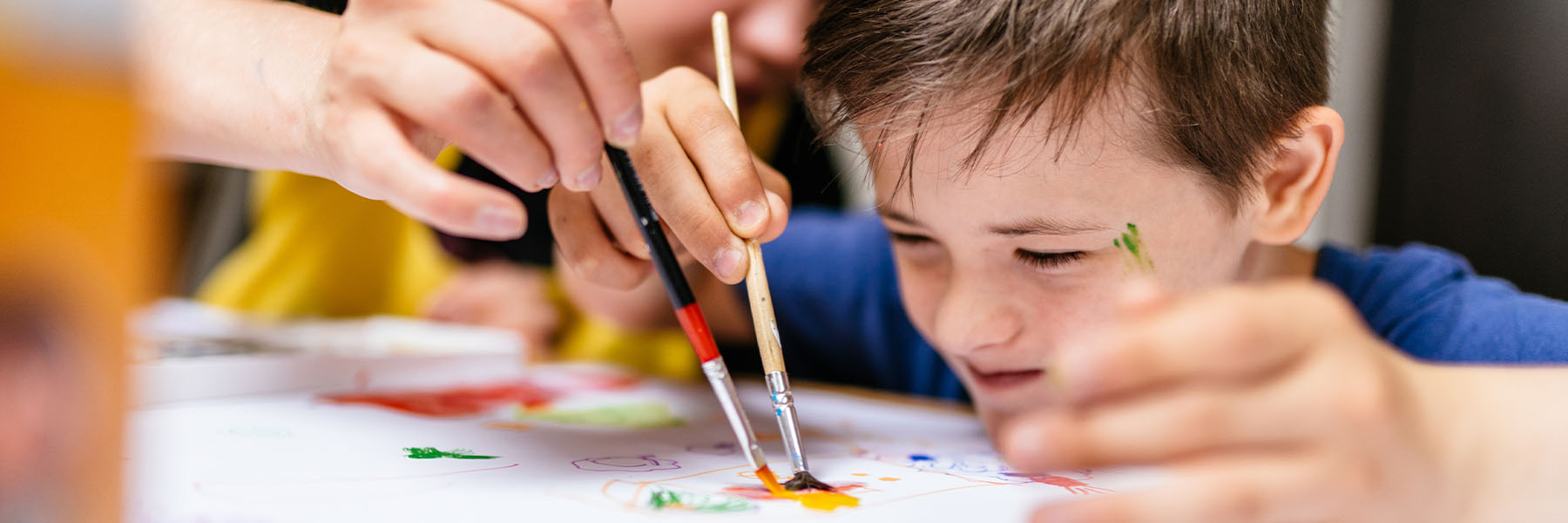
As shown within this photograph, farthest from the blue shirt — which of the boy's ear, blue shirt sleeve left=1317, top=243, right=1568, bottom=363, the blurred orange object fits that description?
the blurred orange object

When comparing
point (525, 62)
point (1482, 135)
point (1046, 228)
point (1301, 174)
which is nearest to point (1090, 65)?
point (1046, 228)

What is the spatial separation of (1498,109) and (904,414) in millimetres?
598

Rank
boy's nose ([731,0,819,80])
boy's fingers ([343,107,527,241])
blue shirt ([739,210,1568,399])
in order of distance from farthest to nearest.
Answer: boy's nose ([731,0,819,80]), blue shirt ([739,210,1568,399]), boy's fingers ([343,107,527,241])

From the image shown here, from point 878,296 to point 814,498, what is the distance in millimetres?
515

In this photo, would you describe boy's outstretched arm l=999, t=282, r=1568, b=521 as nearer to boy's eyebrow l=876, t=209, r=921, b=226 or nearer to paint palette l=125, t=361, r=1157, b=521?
paint palette l=125, t=361, r=1157, b=521

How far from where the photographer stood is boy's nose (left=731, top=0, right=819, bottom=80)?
2.98ft

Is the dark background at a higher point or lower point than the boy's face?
higher

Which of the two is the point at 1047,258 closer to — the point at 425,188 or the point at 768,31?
the point at 425,188

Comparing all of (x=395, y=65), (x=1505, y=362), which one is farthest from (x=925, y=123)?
(x=1505, y=362)

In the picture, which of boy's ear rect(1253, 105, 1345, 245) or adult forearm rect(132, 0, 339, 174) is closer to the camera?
adult forearm rect(132, 0, 339, 174)

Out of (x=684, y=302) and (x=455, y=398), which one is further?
(x=455, y=398)

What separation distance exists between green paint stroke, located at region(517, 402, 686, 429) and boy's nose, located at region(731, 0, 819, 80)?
406 mm

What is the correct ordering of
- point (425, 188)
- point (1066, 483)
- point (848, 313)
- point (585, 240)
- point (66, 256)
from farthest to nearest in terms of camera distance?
1. point (848, 313)
2. point (585, 240)
3. point (1066, 483)
4. point (425, 188)
5. point (66, 256)

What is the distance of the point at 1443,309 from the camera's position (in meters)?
0.64
